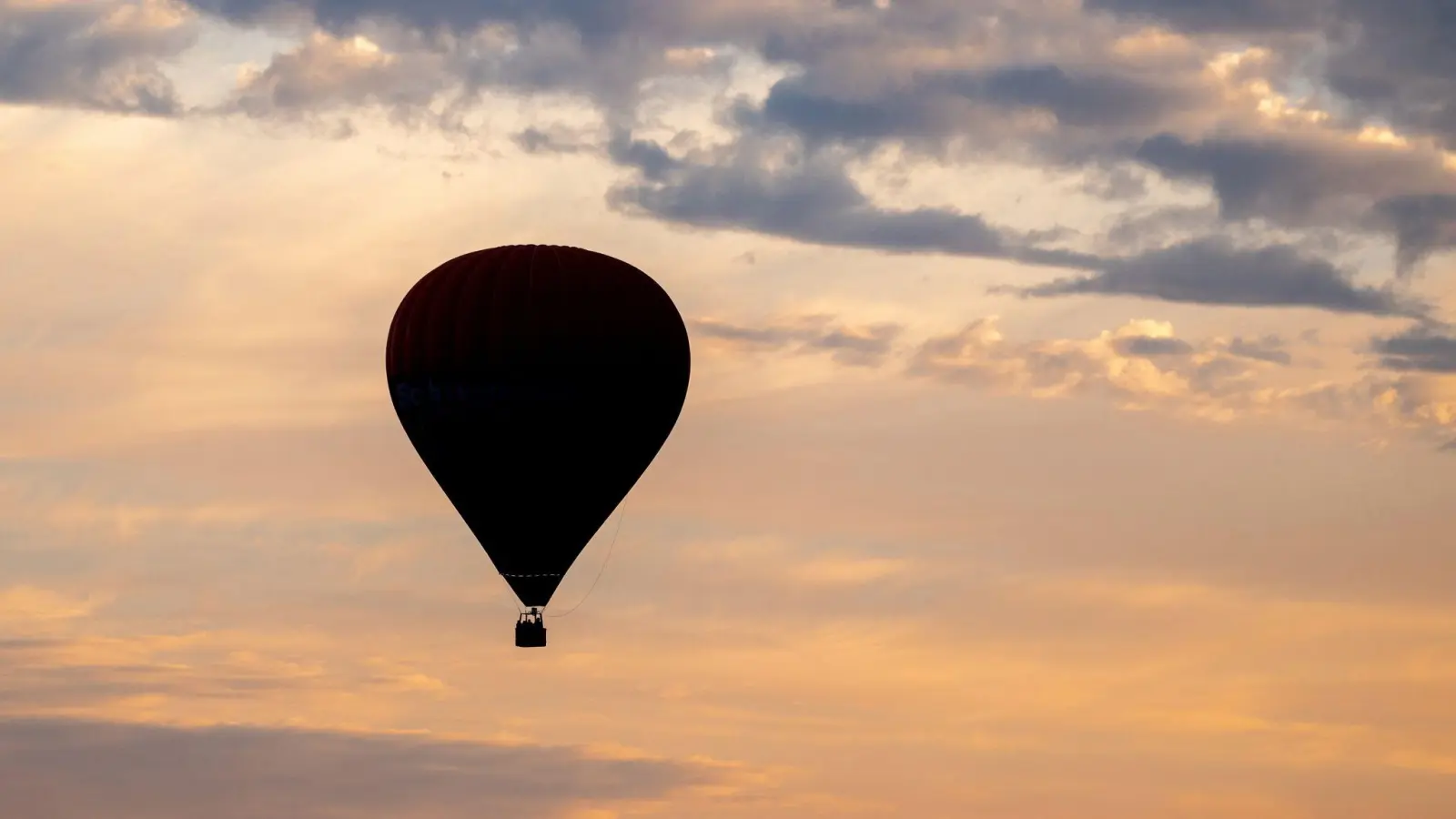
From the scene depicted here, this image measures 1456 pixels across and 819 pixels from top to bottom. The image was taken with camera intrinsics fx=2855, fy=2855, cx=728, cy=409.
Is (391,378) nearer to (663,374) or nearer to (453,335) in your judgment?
(453,335)

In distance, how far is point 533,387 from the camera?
84.6m

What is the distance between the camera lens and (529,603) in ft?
283

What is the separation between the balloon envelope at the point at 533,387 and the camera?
278 feet

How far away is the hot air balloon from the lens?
84.6 metres

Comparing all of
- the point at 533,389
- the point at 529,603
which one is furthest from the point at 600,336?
the point at 529,603

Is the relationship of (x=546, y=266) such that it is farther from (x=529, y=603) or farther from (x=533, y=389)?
(x=529, y=603)

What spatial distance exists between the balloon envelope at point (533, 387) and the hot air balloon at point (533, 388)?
0.13 ft

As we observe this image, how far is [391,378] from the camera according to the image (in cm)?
8669

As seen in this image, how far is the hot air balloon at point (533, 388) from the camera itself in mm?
84625

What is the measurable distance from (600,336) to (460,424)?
16.2ft

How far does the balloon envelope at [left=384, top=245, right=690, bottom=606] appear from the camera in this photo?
84.6 metres

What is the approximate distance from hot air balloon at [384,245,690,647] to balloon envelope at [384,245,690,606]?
0.13ft

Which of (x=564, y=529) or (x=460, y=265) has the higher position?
(x=460, y=265)

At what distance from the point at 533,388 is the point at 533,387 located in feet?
0.09
